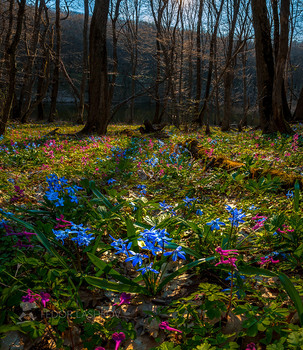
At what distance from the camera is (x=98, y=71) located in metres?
8.52

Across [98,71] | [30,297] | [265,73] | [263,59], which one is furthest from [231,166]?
[98,71]

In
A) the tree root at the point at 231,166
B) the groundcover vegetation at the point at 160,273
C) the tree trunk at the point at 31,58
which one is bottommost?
the groundcover vegetation at the point at 160,273

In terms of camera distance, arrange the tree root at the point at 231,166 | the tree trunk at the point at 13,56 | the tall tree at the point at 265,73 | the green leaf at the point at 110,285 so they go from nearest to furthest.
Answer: the green leaf at the point at 110,285, the tree root at the point at 231,166, the tree trunk at the point at 13,56, the tall tree at the point at 265,73

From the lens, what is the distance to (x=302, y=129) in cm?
722

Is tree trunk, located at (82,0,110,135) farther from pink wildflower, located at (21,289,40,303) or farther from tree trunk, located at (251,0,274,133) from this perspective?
pink wildflower, located at (21,289,40,303)

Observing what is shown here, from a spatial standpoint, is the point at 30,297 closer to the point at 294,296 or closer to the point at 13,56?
the point at 294,296

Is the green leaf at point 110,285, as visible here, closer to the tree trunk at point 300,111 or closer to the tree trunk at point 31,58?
the tree trunk at point 300,111

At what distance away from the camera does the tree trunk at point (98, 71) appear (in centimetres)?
814

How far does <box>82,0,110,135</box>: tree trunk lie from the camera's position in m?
8.14

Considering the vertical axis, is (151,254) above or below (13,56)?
below

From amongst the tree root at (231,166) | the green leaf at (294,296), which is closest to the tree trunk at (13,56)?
the tree root at (231,166)

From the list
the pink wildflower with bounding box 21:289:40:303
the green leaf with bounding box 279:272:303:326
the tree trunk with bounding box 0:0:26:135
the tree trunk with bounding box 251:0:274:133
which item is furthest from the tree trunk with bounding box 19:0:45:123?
the green leaf with bounding box 279:272:303:326

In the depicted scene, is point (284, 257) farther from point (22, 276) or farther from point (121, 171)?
point (121, 171)

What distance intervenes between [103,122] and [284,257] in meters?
8.34
